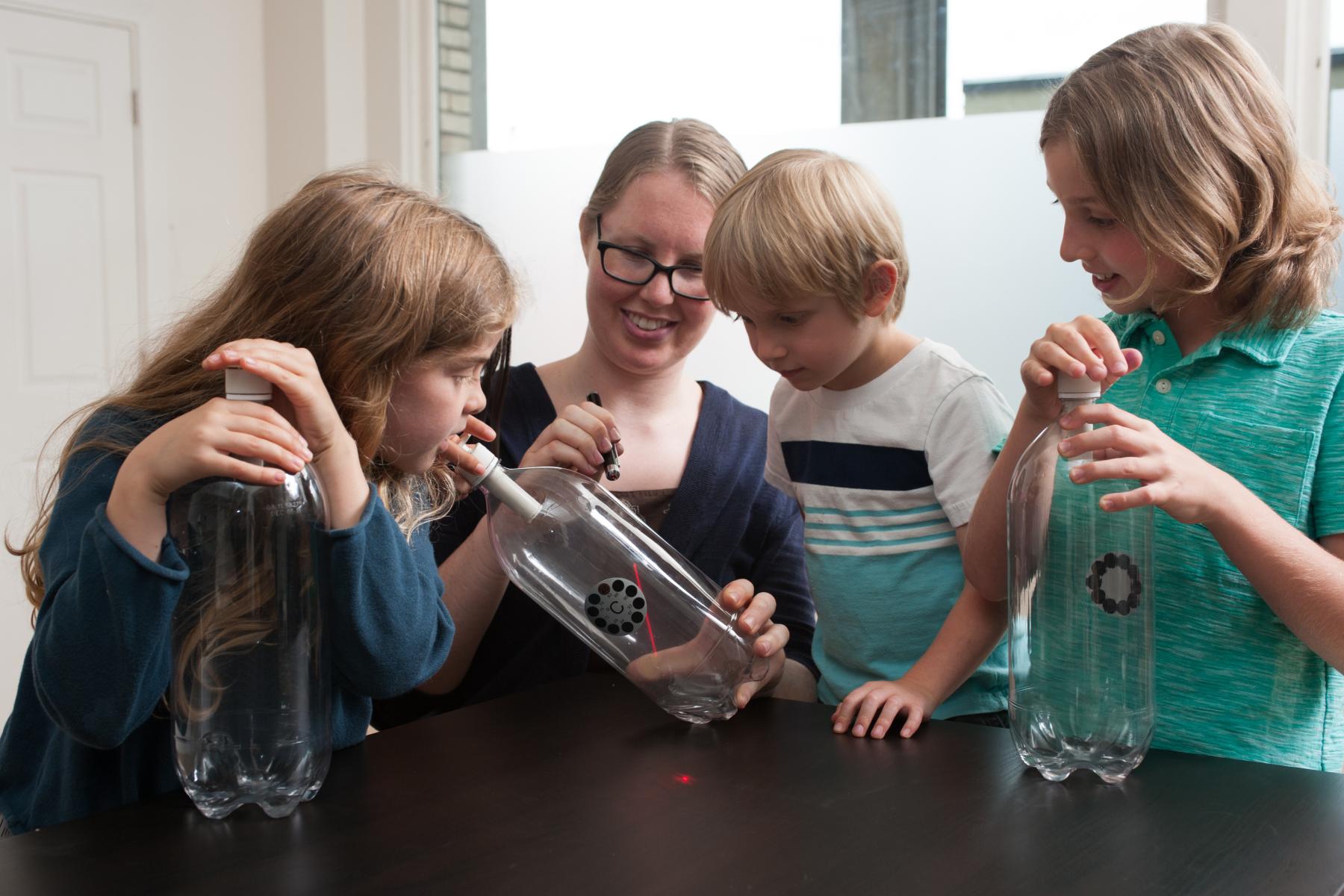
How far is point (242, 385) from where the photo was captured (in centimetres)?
83

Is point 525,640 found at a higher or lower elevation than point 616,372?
lower

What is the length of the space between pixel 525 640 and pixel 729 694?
543mm

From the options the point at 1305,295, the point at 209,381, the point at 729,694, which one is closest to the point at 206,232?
the point at 209,381

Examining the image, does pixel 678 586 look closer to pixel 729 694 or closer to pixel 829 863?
pixel 729 694

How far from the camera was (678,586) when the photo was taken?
1.22 meters

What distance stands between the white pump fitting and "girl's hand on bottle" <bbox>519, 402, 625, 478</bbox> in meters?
0.23

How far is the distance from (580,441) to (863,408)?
0.31 meters

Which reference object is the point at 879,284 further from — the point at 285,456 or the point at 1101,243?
the point at 285,456

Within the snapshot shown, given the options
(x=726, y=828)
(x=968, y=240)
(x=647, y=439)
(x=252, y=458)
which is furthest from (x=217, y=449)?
(x=968, y=240)

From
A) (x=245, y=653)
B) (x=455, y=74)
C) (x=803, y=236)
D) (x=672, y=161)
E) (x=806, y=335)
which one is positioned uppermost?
(x=455, y=74)

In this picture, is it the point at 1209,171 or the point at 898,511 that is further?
the point at 898,511

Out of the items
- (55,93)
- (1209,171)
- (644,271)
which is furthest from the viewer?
(55,93)

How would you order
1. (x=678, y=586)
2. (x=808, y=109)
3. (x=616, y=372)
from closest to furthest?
(x=678, y=586), (x=616, y=372), (x=808, y=109)

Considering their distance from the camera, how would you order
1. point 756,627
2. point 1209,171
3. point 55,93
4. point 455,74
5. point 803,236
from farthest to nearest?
point 455,74 < point 55,93 < point 803,236 < point 756,627 < point 1209,171
